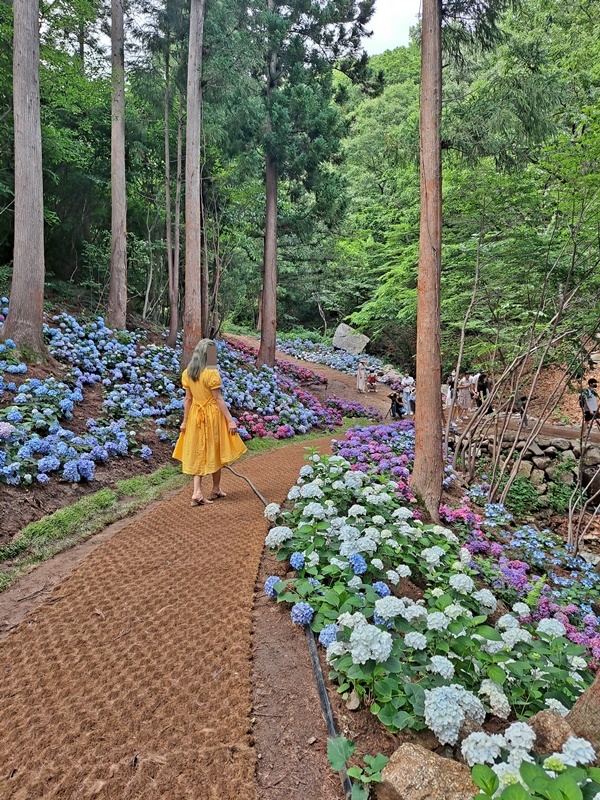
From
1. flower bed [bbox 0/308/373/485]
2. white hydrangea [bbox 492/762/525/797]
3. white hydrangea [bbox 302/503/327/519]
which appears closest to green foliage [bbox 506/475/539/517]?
flower bed [bbox 0/308/373/485]

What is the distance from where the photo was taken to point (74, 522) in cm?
363

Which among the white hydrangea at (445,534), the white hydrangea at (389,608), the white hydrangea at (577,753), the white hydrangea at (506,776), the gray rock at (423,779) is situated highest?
the white hydrangea at (577,753)

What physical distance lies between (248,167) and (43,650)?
36.0 ft

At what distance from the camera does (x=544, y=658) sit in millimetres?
1979

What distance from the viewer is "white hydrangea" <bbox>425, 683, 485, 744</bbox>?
142 cm

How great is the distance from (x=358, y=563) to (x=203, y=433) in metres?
2.08

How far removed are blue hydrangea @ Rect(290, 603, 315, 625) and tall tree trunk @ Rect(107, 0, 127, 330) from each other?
27.6 ft

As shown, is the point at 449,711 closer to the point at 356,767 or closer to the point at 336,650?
the point at 356,767

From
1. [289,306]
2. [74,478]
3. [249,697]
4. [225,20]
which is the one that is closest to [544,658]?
[249,697]

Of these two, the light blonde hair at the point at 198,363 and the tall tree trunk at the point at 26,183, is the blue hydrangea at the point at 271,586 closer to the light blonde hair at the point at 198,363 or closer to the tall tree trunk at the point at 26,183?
Result: the light blonde hair at the point at 198,363

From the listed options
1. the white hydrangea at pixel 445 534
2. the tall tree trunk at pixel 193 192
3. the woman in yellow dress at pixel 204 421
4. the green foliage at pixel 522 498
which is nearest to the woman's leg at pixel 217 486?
the woman in yellow dress at pixel 204 421

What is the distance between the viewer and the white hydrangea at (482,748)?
1.25 meters

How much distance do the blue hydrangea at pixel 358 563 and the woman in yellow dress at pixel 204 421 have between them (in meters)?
1.83

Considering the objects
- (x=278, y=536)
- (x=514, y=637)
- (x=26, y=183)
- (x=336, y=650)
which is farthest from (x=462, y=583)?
(x=26, y=183)
